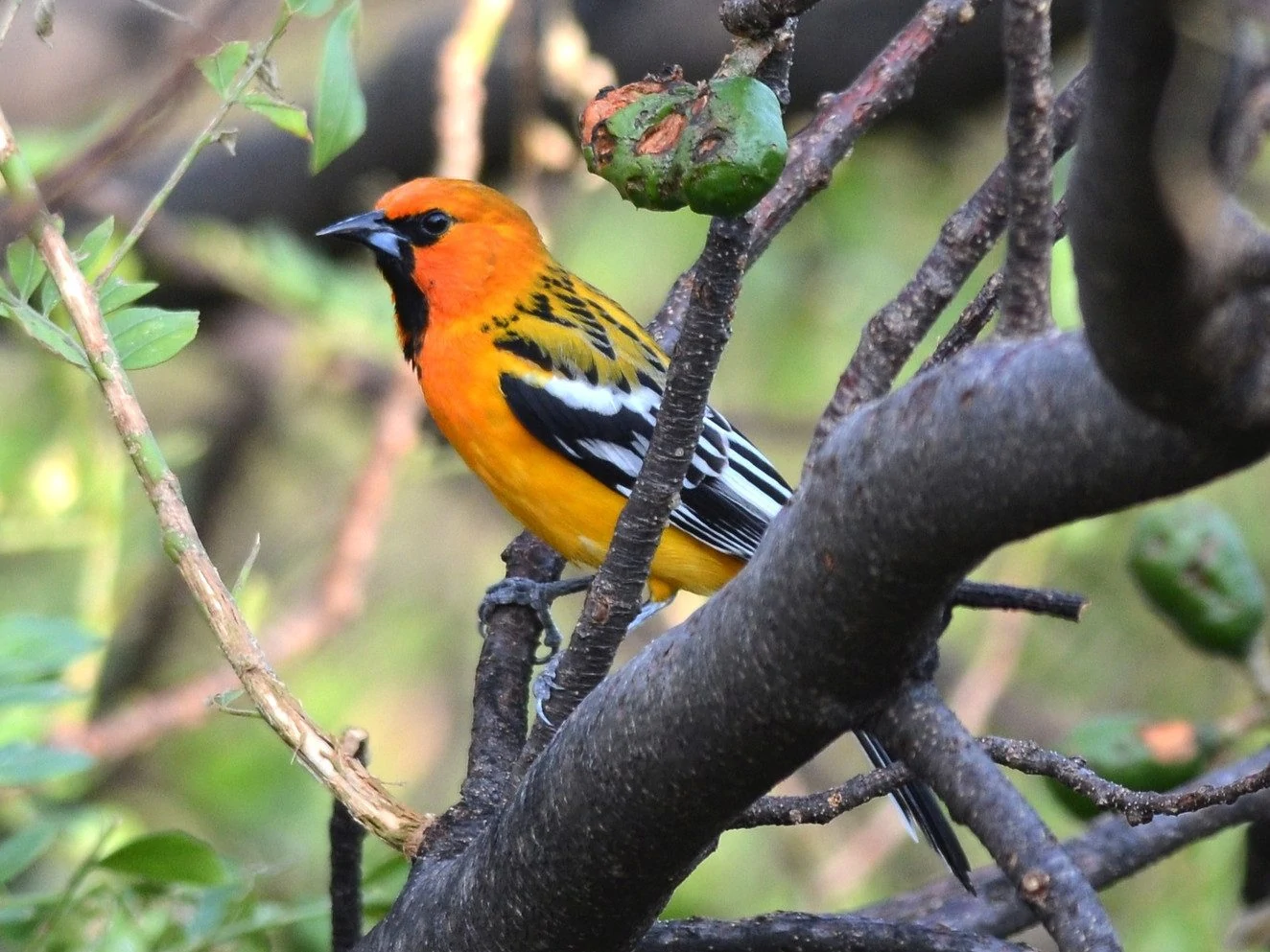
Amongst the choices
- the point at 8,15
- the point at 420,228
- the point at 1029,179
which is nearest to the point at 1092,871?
the point at 1029,179

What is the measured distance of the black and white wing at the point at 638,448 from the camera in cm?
380

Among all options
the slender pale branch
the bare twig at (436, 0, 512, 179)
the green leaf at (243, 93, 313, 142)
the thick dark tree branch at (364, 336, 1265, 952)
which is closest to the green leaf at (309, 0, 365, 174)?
the green leaf at (243, 93, 313, 142)

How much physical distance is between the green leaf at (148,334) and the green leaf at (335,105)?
0.25 metres

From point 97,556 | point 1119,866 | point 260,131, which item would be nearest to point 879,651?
point 1119,866

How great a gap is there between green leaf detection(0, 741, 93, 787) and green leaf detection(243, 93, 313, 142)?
2.92ft

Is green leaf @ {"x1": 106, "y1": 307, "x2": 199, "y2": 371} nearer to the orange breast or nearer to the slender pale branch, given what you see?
the slender pale branch

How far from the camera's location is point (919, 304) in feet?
6.35

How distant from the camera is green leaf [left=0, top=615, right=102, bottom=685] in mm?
2346

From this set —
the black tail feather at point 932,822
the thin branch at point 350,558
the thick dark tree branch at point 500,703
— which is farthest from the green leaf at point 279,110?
the thin branch at point 350,558

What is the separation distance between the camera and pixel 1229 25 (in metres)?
0.76

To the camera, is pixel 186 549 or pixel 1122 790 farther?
pixel 186 549

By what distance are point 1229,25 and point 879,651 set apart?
714mm

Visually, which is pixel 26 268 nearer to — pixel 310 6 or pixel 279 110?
pixel 279 110

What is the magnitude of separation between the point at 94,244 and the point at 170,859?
3.01 feet
